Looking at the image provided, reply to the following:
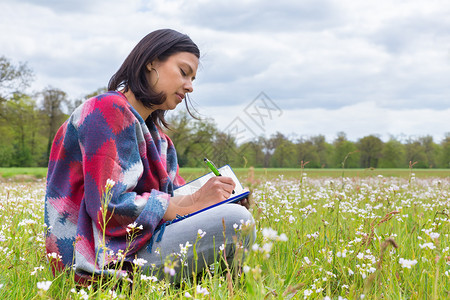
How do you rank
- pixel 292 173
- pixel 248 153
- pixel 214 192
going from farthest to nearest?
pixel 292 173, pixel 248 153, pixel 214 192

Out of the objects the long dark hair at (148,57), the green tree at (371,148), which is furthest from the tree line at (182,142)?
the long dark hair at (148,57)

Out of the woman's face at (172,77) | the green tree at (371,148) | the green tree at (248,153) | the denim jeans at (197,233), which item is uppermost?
the green tree at (371,148)

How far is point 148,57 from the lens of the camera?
2877 mm

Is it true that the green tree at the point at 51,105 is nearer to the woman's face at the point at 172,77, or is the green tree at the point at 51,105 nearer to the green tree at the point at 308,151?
the green tree at the point at 308,151

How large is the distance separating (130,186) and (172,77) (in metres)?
0.88

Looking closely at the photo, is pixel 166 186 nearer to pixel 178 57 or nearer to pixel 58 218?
pixel 58 218

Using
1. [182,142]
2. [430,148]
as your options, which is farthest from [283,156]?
[430,148]

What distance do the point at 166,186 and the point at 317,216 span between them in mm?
2040

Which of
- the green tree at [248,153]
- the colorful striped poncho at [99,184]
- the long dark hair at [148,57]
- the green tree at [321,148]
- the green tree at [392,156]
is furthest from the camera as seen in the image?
the green tree at [392,156]

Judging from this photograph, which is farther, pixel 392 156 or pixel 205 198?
pixel 392 156

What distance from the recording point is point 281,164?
37219 mm

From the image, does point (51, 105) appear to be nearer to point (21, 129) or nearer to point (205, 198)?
point (21, 129)

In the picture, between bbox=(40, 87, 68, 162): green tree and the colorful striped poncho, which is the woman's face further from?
bbox=(40, 87, 68, 162): green tree

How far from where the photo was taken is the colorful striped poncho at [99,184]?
235cm
